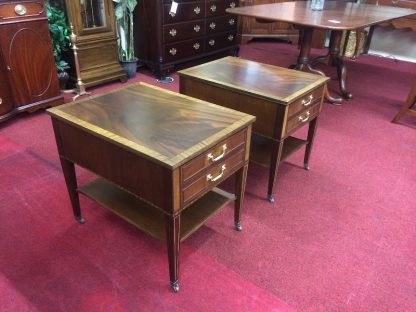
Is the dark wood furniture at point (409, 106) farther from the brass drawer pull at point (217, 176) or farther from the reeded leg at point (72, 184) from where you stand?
the reeded leg at point (72, 184)

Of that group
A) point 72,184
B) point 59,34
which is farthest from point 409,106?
point 59,34

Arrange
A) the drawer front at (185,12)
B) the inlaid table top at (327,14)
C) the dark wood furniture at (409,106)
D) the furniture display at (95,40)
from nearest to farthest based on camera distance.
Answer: the inlaid table top at (327,14)
the dark wood furniture at (409,106)
the furniture display at (95,40)
the drawer front at (185,12)

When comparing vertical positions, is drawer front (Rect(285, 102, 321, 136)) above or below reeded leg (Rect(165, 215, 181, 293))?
above

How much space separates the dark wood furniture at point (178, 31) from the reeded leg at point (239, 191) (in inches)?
88.9

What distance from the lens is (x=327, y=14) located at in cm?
292

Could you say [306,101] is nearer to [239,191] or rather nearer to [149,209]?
[239,191]

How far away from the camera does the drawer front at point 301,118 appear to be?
5.53ft

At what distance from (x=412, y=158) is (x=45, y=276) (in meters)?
2.30

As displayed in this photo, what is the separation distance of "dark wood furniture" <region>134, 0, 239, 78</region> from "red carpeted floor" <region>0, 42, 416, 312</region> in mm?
1596

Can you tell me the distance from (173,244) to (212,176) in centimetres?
28

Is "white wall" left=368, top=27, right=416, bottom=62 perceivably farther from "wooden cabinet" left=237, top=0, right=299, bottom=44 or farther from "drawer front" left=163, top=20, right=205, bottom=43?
"drawer front" left=163, top=20, right=205, bottom=43

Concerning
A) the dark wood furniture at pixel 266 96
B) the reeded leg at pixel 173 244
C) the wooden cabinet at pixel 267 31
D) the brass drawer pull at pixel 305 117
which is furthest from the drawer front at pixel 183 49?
the reeded leg at pixel 173 244

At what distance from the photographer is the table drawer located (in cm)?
116

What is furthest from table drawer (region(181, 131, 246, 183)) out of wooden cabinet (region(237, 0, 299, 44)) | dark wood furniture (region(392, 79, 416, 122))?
wooden cabinet (region(237, 0, 299, 44))
